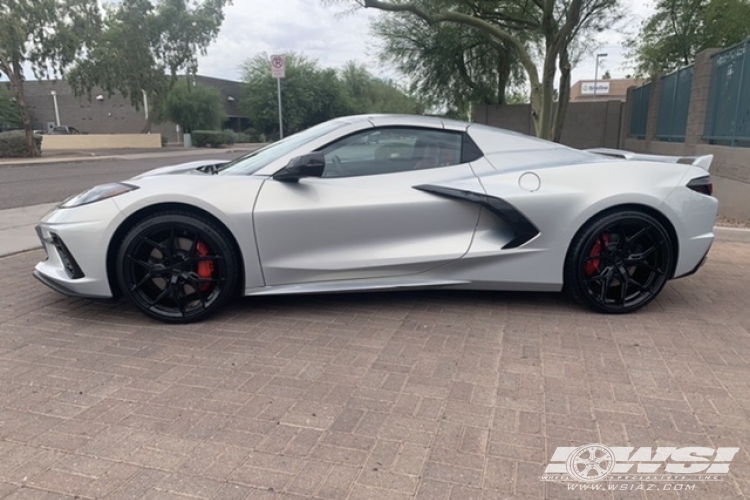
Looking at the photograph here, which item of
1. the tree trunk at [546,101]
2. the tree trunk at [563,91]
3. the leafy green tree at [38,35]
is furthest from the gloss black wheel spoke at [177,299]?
the leafy green tree at [38,35]

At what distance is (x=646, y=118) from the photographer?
47.4 feet

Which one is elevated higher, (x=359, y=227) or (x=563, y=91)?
(x=563, y=91)

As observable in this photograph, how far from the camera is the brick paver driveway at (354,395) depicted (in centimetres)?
212

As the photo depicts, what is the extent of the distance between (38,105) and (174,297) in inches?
2494

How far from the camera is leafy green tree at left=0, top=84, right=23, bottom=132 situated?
5497 cm

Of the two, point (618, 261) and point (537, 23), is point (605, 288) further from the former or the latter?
point (537, 23)

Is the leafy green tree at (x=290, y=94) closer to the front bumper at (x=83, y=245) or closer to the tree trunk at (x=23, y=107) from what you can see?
the tree trunk at (x=23, y=107)

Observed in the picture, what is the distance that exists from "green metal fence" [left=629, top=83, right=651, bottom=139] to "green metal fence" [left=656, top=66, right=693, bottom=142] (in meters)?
1.52

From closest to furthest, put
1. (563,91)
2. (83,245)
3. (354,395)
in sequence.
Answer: (354,395) < (83,245) < (563,91)

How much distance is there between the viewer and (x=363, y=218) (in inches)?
144

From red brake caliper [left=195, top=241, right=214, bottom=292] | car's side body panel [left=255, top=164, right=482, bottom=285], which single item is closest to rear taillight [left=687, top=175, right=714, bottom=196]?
car's side body panel [left=255, top=164, right=482, bottom=285]

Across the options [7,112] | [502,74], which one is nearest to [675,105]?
[502,74]

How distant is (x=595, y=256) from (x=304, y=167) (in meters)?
2.14

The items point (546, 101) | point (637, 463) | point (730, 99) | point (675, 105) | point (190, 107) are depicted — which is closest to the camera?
point (637, 463)
